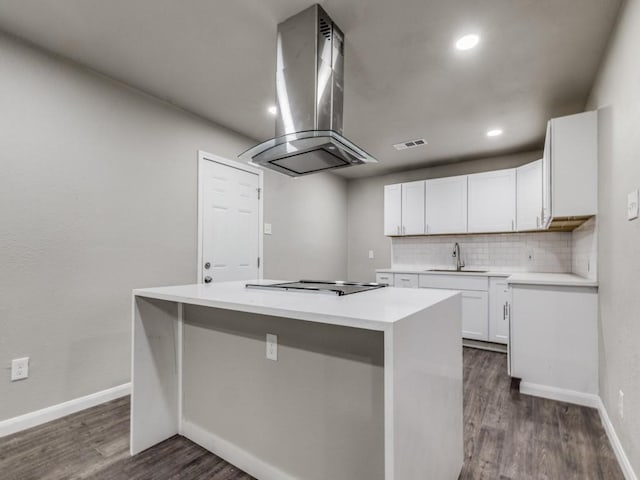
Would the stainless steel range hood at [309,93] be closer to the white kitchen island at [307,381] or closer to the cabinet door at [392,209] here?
the white kitchen island at [307,381]

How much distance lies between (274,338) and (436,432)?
81 cm

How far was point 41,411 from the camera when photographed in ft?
6.97

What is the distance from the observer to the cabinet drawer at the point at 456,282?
3.88 meters

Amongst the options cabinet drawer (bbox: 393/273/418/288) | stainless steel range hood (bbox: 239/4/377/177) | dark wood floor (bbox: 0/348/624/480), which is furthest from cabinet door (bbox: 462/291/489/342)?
stainless steel range hood (bbox: 239/4/377/177)

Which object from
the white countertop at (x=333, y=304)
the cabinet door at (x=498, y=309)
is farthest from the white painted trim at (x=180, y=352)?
the cabinet door at (x=498, y=309)

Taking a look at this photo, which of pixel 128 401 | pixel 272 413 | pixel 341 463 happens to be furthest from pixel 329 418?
pixel 128 401

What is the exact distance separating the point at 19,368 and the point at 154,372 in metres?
0.93

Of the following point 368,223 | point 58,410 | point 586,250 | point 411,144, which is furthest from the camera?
point 368,223

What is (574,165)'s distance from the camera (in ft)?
7.82

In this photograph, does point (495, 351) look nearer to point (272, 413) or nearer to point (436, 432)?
point (436, 432)

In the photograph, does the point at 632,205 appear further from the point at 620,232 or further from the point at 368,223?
the point at 368,223

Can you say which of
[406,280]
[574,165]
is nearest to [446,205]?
[406,280]

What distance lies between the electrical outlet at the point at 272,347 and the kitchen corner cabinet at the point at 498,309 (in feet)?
10.2

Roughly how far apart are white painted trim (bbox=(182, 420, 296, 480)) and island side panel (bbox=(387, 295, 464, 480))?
2.33ft
